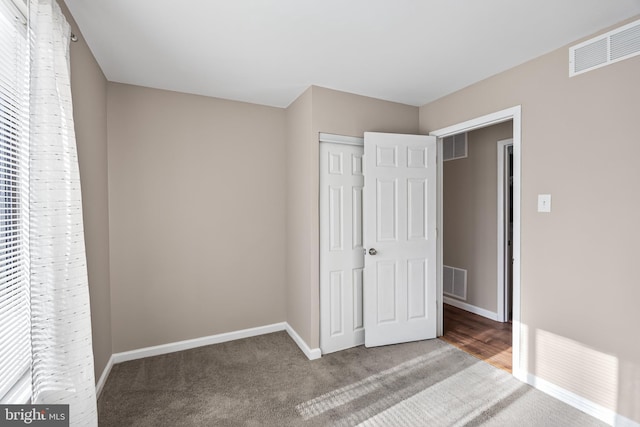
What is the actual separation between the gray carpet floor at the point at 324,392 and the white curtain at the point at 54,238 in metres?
0.86

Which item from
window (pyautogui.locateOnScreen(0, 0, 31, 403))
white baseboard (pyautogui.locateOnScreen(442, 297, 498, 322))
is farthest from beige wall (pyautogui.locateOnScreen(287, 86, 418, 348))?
white baseboard (pyautogui.locateOnScreen(442, 297, 498, 322))

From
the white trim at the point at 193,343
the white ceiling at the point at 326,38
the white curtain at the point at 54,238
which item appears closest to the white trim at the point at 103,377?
the white trim at the point at 193,343

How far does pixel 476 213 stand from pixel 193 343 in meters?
3.64

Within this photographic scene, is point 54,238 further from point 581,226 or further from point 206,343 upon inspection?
point 581,226

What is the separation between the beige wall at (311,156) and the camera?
2.94m

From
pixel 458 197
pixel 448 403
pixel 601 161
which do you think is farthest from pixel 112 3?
pixel 458 197

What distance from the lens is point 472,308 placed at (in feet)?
13.4

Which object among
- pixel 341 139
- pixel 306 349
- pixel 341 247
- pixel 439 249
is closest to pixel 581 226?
pixel 439 249

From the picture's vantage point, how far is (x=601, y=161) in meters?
2.03

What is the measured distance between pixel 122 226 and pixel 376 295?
97.0 inches

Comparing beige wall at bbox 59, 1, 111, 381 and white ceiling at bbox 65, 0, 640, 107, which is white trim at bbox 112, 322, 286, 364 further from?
white ceiling at bbox 65, 0, 640, 107

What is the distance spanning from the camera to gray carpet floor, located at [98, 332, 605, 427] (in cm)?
207

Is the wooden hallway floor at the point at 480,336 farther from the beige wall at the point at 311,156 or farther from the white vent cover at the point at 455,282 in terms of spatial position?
the beige wall at the point at 311,156

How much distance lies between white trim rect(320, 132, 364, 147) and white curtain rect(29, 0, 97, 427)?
192cm
